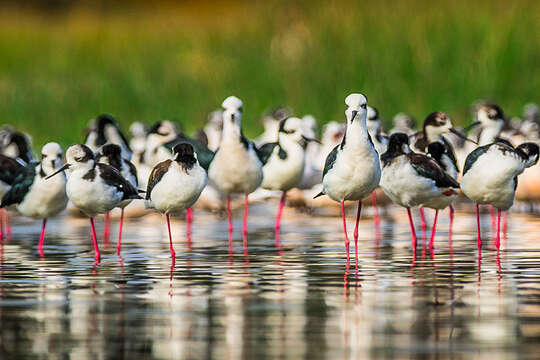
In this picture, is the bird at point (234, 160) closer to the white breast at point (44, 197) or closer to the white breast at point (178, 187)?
the white breast at point (44, 197)

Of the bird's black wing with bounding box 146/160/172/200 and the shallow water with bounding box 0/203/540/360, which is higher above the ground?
the bird's black wing with bounding box 146/160/172/200

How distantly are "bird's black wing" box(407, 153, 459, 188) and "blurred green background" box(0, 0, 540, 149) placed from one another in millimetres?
11450

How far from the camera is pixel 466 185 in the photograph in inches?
537

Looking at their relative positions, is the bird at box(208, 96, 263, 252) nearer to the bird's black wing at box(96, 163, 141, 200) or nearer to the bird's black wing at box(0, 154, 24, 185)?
the bird's black wing at box(96, 163, 141, 200)

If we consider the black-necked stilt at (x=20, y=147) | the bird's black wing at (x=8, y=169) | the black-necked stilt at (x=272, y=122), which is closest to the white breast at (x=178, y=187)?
the bird's black wing at (x=8, y=169)

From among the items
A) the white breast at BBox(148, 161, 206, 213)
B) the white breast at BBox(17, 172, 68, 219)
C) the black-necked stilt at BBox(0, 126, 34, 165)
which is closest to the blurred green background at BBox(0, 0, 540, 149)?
the black-necked stilt at BBox(0, 126, 34, 165)

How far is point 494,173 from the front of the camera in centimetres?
1339

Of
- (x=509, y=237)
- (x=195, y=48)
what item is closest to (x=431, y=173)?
(x=509, y=237)

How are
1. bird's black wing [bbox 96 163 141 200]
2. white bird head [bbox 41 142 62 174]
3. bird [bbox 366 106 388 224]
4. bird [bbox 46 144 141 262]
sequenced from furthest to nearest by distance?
bird [bbox 366 106 388 224] → white bird head [bbox 41 142 62 174] → bird's black wing [bbox 96 163 141 200] → bird [bbox 46 144 141 262]

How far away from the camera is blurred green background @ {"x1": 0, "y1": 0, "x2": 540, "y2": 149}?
26094 millimetres

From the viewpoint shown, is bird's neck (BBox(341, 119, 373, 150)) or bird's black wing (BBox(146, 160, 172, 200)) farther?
bird's black wing (BBox(146, 160, 172, 200))

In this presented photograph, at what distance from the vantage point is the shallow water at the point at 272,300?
25.8ft

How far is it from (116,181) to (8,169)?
9.26ft

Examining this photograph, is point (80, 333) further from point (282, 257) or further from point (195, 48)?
point (195, 48)
